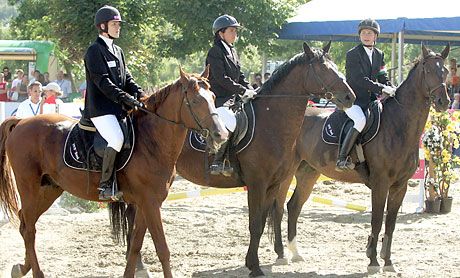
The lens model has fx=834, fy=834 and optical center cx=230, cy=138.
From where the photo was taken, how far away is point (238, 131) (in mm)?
8984

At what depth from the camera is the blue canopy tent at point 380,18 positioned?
19.5m

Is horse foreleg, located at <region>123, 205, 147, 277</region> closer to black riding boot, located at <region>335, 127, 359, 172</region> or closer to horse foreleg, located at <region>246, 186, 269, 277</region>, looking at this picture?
horse foreleg, located at <region>246, 186, 269, 277</region>

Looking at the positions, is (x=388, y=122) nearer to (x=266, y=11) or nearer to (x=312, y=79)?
(x=312, y=79)

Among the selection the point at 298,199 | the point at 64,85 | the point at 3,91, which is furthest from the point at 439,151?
the point at 3,91

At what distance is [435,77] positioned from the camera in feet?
30.4

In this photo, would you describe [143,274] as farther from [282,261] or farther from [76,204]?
[76,204]

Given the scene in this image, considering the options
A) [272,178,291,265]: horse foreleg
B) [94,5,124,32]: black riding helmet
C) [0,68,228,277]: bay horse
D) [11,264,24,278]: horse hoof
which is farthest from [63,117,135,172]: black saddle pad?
[272,178,291,265]: horse foreleg

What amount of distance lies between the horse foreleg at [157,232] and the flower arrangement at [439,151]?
272 inches

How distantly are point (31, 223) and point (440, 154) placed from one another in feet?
24.5

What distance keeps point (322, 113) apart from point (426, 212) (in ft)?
11.5

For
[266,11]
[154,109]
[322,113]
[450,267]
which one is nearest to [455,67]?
[266,11]

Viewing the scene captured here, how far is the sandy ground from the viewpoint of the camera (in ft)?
29.7

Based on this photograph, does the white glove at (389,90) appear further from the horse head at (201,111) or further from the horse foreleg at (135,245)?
the horse foreleg at (135,245)

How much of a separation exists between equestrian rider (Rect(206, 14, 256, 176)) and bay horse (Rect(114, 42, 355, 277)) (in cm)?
21
